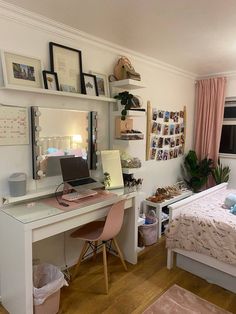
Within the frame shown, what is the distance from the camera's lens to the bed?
2.09m

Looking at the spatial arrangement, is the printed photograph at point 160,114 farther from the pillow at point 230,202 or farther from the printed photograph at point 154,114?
the pillow at point 230,202

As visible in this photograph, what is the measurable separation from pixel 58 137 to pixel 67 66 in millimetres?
676

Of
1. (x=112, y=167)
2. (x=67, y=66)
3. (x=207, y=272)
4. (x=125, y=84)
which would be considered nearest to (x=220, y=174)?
(x=207, y=272)

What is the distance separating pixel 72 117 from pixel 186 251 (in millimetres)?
1720

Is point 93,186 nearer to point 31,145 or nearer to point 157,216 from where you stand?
point 31,145

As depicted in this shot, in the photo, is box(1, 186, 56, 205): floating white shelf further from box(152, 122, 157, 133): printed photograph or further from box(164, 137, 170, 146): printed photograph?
box(164, 137, 170, 146): printed photograph

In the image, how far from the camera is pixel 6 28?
1.89 m

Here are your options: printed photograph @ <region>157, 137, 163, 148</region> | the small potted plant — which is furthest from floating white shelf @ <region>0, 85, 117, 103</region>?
printed photograph @ <region>157, 137, 163, 148</region>

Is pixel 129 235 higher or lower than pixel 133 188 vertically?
lower

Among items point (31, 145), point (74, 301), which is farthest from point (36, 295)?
point (31, 145)

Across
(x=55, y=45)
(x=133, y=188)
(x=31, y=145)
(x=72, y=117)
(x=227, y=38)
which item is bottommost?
(x=133, y=188)

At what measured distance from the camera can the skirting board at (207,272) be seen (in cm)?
218

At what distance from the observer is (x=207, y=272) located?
2332 mm

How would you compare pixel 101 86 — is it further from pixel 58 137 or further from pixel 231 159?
pixel 231 159
